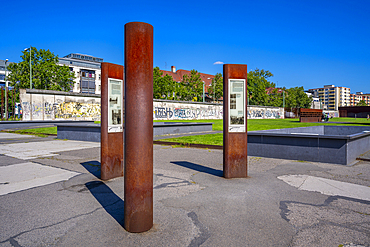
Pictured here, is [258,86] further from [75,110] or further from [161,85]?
[75,110]

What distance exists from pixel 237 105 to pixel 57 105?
25.6 m

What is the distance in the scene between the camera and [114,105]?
589 cm

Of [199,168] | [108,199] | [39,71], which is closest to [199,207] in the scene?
[108,199]

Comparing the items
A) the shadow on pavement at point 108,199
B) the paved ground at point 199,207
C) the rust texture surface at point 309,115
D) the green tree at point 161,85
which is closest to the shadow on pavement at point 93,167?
the paved ground at point 199,207

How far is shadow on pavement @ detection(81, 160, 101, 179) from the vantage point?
6211 mm

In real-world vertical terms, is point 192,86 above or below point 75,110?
above

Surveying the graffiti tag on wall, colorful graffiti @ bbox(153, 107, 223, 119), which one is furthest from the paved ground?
the graffiti tag on wall

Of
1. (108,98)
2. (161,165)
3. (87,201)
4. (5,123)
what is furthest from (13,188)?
(5,123)

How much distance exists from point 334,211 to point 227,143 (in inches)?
96.1

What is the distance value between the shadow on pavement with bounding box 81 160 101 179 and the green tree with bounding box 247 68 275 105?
64016 millimetres

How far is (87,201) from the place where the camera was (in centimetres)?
421

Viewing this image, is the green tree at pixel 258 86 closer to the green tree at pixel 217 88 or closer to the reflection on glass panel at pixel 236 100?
the green tree at pixel 217 88

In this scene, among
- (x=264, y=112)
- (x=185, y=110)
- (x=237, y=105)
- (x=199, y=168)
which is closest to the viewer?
(x=237, y=105)

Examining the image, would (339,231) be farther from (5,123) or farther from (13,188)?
(5,123)
